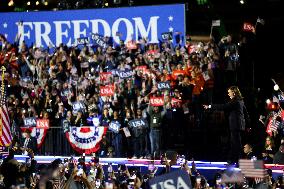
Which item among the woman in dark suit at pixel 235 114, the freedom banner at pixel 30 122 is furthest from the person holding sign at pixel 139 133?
the woman in dark suit at pixel 235 114

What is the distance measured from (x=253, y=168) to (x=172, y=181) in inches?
59.8

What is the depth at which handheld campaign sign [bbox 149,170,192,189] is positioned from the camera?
9.55 meters

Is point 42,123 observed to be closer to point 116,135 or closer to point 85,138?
point 85,138

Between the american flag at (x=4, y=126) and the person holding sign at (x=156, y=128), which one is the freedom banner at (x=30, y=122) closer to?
the american flag at (x=4, y=126)

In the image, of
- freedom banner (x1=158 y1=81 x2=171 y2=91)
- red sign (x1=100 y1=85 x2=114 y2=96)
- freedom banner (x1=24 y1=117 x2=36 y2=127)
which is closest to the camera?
freedom banner (x1=158 y1=81 x2=171 y2=91)

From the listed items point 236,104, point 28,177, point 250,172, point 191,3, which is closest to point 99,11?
point 191,3

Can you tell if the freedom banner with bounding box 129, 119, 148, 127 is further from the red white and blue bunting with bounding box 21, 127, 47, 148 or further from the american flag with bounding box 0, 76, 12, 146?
the american flag with bounding box 0, 76, 12, 146

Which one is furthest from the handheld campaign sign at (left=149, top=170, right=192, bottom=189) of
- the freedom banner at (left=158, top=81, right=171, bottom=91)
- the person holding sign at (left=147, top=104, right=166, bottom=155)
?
the freedom banner at (left=158, top=81, right=171, bottom=91)

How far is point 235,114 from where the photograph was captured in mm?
16844

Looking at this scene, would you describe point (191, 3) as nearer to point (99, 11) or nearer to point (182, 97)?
point (99, 11)

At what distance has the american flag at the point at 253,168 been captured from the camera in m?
10.3

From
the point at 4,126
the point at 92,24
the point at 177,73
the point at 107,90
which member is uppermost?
the point at 92,24

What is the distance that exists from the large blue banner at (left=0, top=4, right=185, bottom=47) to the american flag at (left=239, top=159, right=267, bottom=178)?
14809 mm

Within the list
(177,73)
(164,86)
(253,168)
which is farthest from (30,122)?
(253,168)
